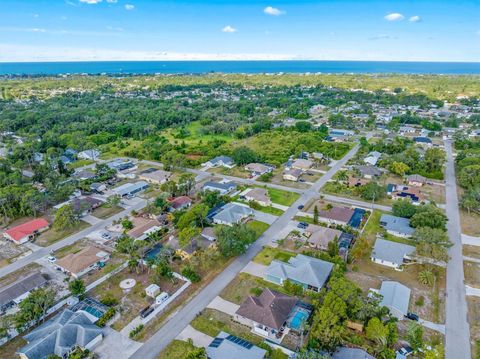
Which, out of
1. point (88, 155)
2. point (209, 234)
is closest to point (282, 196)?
point (209, 234)

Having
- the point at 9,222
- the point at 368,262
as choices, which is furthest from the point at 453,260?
the point at 9,222

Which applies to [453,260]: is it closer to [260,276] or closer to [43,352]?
[260,276]

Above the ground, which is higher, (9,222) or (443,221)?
(443,221)

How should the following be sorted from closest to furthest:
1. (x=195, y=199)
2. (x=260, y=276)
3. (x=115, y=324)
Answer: (x=115, y=324)
(x=260, y=276)
(x=195, y=199)

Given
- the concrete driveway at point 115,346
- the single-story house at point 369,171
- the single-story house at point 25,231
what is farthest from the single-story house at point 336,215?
the single-story house at point 25,231

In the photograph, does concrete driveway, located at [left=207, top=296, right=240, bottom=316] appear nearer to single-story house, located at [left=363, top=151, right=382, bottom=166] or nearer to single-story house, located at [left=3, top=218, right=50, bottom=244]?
single-story house, located at [left=3, top=218, right=50, bottom=244]

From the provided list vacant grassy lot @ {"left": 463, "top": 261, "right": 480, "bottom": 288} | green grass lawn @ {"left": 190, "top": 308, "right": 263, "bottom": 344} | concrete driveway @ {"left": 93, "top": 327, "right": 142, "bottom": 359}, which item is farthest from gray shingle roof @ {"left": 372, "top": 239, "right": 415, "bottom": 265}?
concrete driveway @ {"left": 93, "top": 327, "right": 142, "bottom": 359}

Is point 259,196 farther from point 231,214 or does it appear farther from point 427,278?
point 427,278
